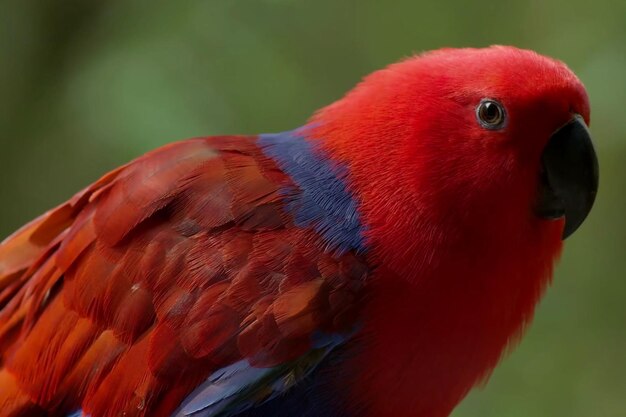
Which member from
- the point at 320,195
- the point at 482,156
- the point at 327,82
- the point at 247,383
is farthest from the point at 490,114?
the point at 327,82

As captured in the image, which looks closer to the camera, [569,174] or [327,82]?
[569,174]

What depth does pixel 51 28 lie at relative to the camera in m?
1.54

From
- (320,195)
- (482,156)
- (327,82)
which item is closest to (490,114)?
(482,156)

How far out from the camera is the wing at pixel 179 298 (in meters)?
0.76

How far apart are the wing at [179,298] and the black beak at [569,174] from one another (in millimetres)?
212

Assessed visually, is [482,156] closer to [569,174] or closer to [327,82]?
[569,174]

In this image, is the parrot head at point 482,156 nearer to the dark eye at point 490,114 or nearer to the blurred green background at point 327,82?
the dark eye at point 490,114

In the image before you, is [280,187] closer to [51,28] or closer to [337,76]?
[337,76]

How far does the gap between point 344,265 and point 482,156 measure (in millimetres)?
180

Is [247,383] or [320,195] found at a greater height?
[320,195]

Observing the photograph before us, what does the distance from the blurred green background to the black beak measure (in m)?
0.61

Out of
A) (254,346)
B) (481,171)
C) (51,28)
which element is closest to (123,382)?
(254,346)

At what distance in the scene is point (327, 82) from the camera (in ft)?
4.87

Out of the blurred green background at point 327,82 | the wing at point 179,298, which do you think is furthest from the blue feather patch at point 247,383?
the blurred green background at point 327,82
